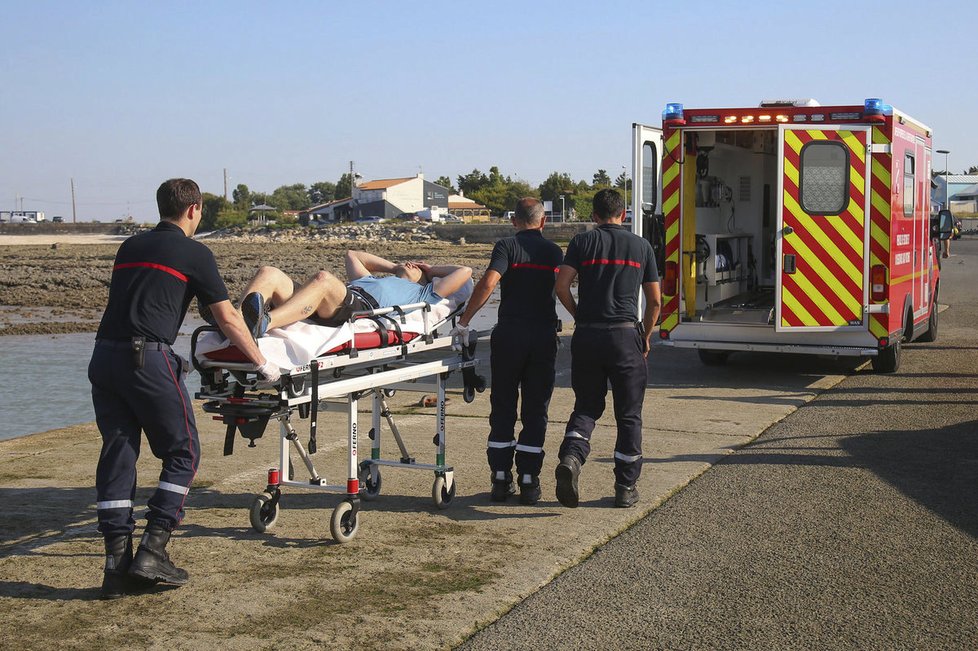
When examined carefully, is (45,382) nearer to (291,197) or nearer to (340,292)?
(340,292)

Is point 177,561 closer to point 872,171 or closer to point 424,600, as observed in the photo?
point 424,600

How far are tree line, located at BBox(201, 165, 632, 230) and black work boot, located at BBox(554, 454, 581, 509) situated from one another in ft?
272

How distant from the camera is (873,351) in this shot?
11.9 meters

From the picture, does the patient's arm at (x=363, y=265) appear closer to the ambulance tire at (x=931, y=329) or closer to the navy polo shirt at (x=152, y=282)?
the navy polo shirt at (x=152, y=282)

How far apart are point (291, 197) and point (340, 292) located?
17411cm

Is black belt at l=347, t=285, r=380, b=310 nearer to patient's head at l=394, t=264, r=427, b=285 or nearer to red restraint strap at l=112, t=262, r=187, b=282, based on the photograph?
patient's head at l=394, t=264, r=427, b=285

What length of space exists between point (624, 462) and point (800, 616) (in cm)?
202

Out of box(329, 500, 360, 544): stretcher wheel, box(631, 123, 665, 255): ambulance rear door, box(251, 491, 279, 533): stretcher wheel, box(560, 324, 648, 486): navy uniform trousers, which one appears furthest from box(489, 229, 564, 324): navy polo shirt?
box(631, 123, 665, 255): ambulance rear door

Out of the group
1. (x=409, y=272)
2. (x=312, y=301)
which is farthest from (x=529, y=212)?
(x=312, y=301)

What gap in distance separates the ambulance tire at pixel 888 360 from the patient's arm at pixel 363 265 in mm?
6824

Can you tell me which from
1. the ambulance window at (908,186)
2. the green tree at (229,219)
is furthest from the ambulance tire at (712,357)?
the green tree at (229,219)

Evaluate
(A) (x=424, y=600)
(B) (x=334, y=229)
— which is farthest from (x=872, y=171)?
(B) (x=334, y=229)

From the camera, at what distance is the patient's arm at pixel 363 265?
7.94 metres

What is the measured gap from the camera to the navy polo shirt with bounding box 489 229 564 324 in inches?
275
